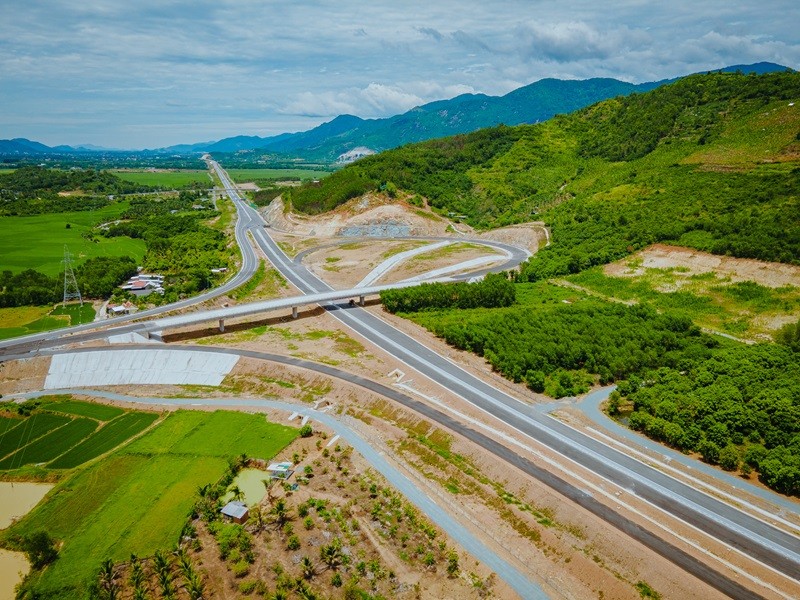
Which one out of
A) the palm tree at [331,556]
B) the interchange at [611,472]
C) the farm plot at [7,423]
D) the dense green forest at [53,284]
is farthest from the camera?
the dense green forest at [53,284]

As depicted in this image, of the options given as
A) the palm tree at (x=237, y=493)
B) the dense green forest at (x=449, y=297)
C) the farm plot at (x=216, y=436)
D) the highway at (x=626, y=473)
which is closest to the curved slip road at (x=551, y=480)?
the highway at (x=626, y=473)

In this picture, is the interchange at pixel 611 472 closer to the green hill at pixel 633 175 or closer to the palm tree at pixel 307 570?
the palm tree at pixel 307 570

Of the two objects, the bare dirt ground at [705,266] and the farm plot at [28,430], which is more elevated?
the bare dirt ground at [705,266]

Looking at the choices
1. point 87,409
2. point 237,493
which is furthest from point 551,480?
point 87,409

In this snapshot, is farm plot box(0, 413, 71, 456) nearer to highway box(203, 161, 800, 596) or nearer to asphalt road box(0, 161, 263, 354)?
asphalt road box(0, 161, 263, 354)

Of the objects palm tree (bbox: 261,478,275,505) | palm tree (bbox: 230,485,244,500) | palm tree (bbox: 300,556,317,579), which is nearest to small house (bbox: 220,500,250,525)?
palm tree (bbox: 230,485,244,500)

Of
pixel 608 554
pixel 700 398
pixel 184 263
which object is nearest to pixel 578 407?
pixel 700 398
